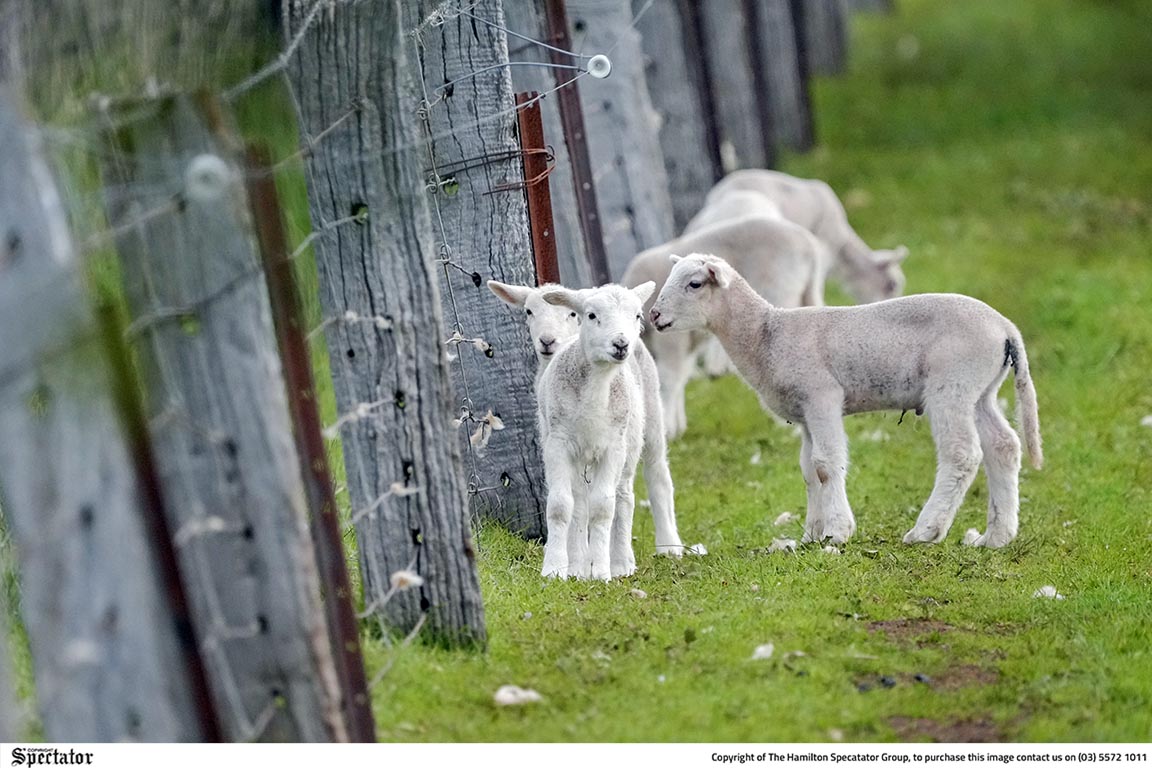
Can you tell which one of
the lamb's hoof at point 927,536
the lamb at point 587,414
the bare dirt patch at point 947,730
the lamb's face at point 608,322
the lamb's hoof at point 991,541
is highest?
the lamb's face at point 608,322

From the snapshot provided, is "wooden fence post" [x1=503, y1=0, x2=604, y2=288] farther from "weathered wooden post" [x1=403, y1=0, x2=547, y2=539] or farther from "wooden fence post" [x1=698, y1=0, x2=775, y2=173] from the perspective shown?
"wooden fence post" [x1=698, y1=0, x2=775, y2=173]

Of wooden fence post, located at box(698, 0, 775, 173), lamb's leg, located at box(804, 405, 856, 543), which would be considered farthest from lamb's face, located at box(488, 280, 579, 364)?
wooden fence post, located at box(698, 0, 775, 173)

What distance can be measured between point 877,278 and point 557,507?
6.60 metres

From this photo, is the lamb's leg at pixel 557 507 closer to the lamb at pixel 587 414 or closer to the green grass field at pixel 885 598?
the lamb at pixel 587 414

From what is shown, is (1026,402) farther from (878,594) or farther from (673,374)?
(673,374)

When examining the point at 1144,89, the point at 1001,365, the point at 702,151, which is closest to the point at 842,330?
the point at 1001,365

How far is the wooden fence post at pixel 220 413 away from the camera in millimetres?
4465

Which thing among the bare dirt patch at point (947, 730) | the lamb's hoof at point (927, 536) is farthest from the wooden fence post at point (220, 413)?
the lamb's hoof at point (927, 536)

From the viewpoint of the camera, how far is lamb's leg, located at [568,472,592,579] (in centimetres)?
732

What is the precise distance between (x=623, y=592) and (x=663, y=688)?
1282mm

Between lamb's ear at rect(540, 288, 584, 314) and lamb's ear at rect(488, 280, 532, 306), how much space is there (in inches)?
10.5

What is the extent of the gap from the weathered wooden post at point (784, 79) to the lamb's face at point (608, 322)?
1437 cm

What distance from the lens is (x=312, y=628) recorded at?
15.4ft

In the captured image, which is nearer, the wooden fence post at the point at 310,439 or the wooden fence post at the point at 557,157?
the wooden fence post at the point at 310,439
